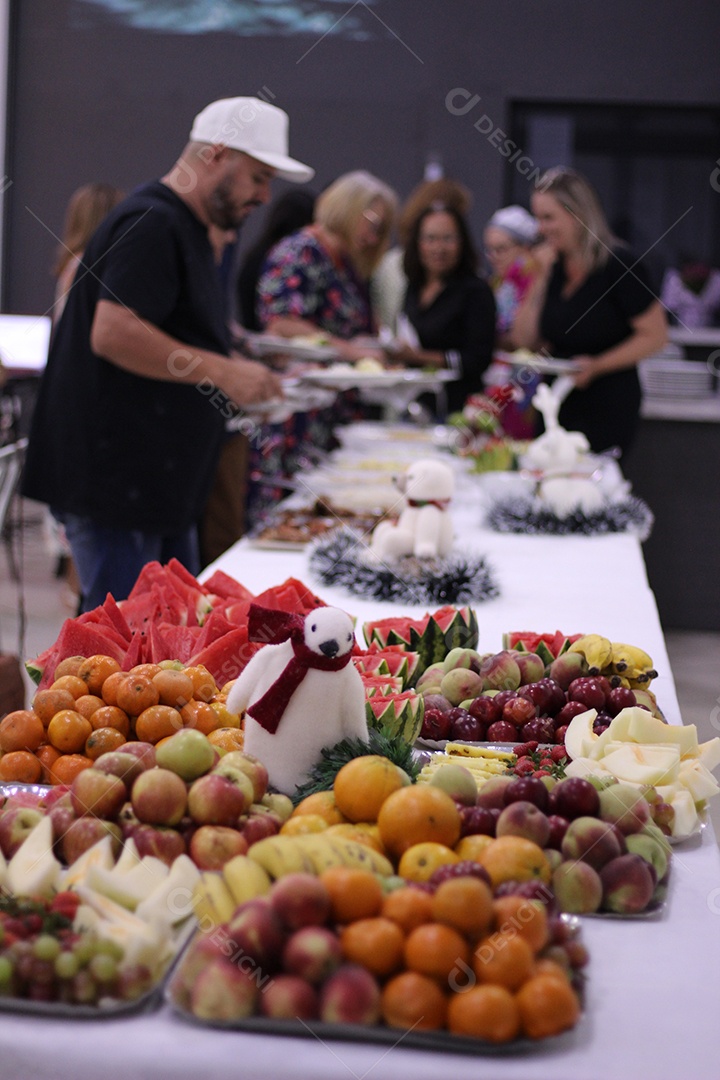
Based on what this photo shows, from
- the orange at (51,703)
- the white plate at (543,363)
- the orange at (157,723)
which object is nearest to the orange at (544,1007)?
the orange at (157,723)

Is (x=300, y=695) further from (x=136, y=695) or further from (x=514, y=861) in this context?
(x=514, y=861)

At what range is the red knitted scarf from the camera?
54.4 inches

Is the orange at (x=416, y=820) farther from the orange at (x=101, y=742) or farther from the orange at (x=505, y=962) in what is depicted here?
the orange at (x=101, y=742)

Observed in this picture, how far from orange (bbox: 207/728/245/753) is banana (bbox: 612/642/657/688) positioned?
0.57m

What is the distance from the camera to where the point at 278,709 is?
138 centimetres

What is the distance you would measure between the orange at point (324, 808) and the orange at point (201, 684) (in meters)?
0.33

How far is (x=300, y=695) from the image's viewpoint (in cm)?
139

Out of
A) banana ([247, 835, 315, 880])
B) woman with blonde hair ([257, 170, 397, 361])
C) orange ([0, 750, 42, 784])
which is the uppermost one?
woman with blonde hair ([257, 170, 397, 361])

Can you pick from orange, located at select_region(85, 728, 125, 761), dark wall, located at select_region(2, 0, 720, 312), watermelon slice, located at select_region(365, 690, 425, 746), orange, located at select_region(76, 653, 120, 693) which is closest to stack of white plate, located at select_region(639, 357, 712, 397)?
dark wall, located at select_region(2, 0, 720, 312)

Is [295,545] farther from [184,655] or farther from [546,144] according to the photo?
[546,144]

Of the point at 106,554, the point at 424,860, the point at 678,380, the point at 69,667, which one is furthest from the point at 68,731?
the point at 678,380

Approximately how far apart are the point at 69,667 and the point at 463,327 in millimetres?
3570

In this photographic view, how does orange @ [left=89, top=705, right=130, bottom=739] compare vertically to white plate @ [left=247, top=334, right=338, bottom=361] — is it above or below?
below

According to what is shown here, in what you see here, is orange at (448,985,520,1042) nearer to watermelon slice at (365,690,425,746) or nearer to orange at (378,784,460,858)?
orange at (378,784,460,858)
